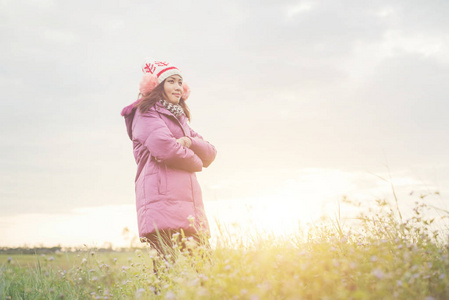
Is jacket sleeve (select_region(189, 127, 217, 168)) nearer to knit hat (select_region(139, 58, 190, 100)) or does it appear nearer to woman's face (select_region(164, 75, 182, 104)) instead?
woman's face (select_region(164, 75, 182, 104))

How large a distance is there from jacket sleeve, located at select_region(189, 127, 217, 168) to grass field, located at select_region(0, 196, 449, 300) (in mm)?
1577

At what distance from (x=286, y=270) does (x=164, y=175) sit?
7.68ft

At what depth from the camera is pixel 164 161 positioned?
19.1ft

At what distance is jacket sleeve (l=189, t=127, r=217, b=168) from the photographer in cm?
627

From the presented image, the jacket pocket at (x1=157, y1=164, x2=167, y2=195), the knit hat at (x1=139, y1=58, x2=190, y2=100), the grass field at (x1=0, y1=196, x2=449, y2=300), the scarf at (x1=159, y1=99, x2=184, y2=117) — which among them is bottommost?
the grass field at (x1=0, y1=196, x2=449, y2=300)

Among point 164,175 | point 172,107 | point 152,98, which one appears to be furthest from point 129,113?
point 164,175

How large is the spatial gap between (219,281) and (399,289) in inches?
55.9

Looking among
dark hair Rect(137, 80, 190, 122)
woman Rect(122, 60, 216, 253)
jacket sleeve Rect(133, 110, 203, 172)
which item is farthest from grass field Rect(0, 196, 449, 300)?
dark hair Rect(137, 80, 190, 122)

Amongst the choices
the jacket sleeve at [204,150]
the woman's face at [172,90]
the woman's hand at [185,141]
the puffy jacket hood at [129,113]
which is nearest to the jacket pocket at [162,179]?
the woman's hand at [185,141]

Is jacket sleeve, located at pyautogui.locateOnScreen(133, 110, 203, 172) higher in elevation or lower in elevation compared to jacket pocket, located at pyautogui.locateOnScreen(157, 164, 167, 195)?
higher

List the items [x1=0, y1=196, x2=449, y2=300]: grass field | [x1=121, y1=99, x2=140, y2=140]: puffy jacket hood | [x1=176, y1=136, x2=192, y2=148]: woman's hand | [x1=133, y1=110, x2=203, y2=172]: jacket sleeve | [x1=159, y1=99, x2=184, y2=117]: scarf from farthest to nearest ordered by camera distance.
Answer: [x1=121, y1=99, x2=140, y2=140]: puffy jacket hood
[x1=159, y1=99, x2=184, y2=117]: scarf
[x1=176, y1=136, x2=192, y2=148]: woman's hand
[x1=133, y1=110, x2=203, y2=172]: jacket sleeve
[x1=0, y1=196, x2=449, y2=300]: grass field

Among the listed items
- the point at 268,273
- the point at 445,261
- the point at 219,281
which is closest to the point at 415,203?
the point at 445,261

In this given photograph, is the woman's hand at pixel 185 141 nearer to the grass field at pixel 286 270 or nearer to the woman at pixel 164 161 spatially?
the woman at pixel 164 161

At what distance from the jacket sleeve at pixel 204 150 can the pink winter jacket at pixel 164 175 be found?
0.05 ft
